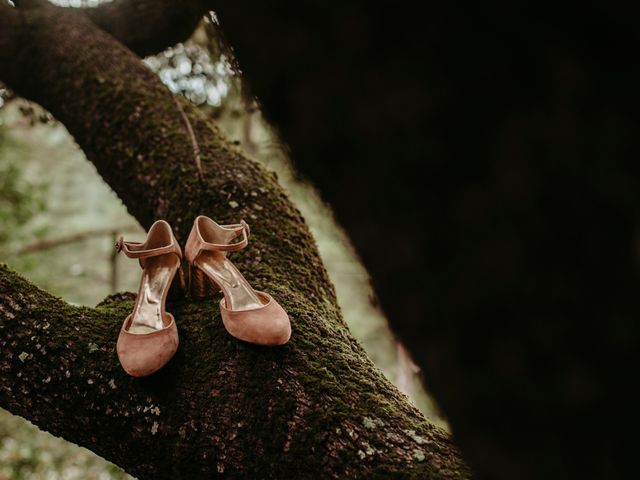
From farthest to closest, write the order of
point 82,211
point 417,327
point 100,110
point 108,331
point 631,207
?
point 82,211
point 100,110
point 108,331
point 417,327
point 631,207

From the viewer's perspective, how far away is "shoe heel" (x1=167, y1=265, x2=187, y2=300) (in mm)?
2137

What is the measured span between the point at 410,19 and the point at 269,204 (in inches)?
70.9

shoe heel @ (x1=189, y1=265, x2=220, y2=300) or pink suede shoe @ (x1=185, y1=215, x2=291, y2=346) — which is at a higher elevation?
pink suede shoe @ (x1=185, y1=215, x2=291, y2=346)

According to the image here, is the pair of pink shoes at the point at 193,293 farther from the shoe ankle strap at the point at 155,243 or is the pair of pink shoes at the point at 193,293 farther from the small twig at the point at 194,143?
the small twig at the point at 194,143

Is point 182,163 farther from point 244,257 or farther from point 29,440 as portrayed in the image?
point 29,440

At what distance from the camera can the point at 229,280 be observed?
199cm

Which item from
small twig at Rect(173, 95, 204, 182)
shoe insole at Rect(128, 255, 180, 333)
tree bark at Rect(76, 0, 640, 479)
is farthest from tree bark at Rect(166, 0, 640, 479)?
small twig at Rect(173, 95, 204, 182)

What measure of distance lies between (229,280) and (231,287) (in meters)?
0.05

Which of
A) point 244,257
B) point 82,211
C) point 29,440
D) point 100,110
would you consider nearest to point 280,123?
point 244,257

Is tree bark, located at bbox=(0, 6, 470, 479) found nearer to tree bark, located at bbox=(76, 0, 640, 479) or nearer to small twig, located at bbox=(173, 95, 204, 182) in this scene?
small twig, located at bbox=(173, 95, 204, 182)

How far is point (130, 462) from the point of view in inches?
63.2

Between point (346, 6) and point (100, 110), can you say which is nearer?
point (346, 6)

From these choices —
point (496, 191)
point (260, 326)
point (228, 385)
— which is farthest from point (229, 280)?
point (496, 191)

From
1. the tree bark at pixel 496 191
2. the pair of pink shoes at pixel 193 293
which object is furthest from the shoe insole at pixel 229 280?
the tree bark at pixel 496 191
